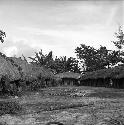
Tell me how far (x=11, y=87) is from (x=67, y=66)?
44836 mm

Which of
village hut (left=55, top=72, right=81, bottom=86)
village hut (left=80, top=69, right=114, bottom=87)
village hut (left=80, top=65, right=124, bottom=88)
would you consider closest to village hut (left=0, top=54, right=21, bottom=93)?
village hut (left=80, top=65, right=124, bottom=88)

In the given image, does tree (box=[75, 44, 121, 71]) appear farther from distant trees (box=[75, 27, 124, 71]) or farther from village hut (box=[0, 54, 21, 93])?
village hut (box=[0, 54, 21, 93])

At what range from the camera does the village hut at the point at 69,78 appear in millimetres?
55159

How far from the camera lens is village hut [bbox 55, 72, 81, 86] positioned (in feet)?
181

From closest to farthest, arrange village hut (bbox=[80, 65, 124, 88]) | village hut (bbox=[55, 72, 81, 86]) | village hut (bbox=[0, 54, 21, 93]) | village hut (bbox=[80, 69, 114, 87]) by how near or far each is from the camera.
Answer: village hut (bbox=[0, 54, 21, 93]) → village hut (bbox=[80, 65, 124, 88]) → village hut (bbox=[80, 69, 114, 87]) → village hut (bbox=[55, 72, 81, 86])

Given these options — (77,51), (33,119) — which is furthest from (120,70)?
(77,51)

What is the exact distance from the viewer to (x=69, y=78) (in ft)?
189

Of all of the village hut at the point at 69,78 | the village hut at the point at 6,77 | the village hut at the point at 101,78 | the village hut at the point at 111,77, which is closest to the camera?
the village hut at the point at 6,77

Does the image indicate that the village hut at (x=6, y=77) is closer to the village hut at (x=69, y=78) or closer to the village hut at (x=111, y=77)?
the village hut at (x=111, y=77)

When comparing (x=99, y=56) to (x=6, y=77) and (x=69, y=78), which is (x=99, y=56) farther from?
(x=6, y=77)

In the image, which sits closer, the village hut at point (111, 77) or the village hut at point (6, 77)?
the village hut at point (6, 77)

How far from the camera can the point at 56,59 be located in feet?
202

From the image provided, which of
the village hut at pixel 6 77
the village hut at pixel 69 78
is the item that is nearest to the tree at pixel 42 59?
the village hut at pixel 69 78

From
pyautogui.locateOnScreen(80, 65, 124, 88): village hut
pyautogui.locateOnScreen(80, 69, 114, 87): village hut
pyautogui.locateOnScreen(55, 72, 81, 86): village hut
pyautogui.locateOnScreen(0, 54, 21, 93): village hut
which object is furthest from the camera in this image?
pyautogui.locateOnScreen(55, 72, 81, 86): village hut
